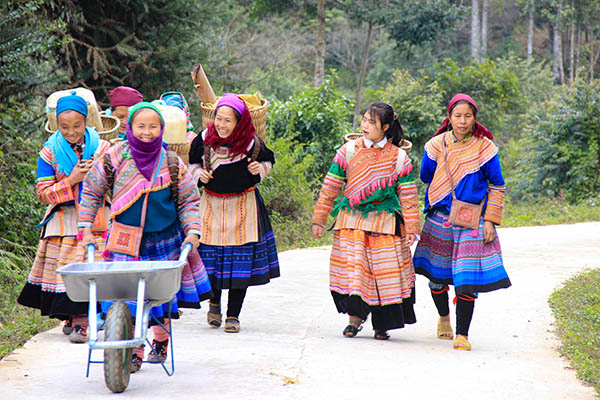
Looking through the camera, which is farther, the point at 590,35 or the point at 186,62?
the point at 590,35

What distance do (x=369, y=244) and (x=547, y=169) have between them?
14.6m

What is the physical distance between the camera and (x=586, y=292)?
27.6 feet

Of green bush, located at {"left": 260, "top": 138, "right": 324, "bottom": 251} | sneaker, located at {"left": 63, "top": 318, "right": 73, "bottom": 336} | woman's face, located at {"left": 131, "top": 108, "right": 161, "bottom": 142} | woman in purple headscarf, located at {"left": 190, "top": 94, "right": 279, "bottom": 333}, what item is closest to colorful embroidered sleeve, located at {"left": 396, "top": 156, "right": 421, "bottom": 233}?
woman in purple headscarf, located at {"left": 190, "top": 94, "right": 279, "bottom": 333}

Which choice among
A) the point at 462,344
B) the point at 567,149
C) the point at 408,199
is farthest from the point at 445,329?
the point at 567,149

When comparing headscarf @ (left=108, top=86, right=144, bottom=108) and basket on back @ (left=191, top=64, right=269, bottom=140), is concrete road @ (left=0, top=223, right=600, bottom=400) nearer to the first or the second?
basket on back @ (left=191, top=64, right=269, bottom=140)

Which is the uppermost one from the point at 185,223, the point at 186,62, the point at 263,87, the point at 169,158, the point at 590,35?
the point at 590,35

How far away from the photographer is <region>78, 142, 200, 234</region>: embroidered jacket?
5062 mm

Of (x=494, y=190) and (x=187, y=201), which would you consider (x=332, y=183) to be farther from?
(x=187, y=201)

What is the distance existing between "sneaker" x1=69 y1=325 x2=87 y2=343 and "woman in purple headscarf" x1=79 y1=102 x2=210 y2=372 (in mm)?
958

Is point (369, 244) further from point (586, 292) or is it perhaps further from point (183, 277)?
point (586, 292)

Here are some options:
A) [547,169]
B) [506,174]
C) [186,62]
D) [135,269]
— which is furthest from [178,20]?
[506,174]

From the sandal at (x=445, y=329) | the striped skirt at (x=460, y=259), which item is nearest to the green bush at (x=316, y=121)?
the sandal at (x=445, y=329)

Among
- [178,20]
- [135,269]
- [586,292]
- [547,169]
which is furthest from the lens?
[547,169]

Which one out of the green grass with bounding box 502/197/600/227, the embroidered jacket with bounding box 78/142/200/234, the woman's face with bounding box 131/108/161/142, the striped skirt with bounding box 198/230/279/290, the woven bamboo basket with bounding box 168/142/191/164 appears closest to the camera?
the woman's face with bounding box 131/108/161/142
